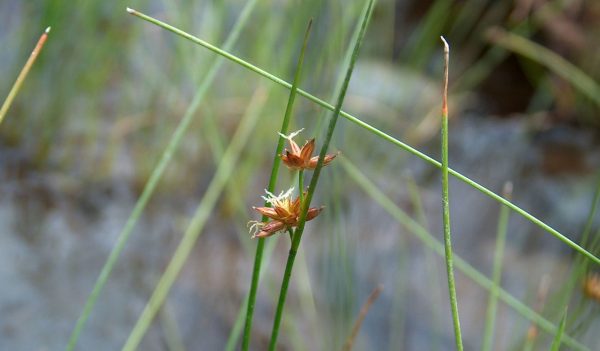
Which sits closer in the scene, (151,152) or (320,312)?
(320,312)

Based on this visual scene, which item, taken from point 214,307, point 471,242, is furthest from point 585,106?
point 214,307

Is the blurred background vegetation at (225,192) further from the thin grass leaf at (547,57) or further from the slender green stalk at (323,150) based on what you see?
the slender green stalk at (323,150)

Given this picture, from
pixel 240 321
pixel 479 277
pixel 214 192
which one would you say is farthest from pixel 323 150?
pixel 214 192

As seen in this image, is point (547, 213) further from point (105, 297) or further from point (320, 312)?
point (105, 297)

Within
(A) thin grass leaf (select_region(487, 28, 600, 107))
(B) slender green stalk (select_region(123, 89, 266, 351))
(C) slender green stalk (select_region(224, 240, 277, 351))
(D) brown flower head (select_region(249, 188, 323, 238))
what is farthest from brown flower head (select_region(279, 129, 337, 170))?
(A) thin grass leaf (select_region(487, 28, 600, 107))

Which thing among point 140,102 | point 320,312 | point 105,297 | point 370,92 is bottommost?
point 105,297

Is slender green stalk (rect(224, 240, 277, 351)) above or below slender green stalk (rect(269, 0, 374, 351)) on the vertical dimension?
below

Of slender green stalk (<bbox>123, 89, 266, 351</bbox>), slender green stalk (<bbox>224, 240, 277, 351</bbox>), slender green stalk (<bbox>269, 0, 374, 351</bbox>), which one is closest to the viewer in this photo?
slender green stalk (<bbox>269, 0, 374, 351</bbox>)

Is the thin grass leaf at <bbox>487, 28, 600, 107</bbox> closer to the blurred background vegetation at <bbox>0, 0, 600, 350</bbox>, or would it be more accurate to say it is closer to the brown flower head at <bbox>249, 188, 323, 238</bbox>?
the blurred background vegetation at <bbox>0, 0, 600, 350</bbox>
